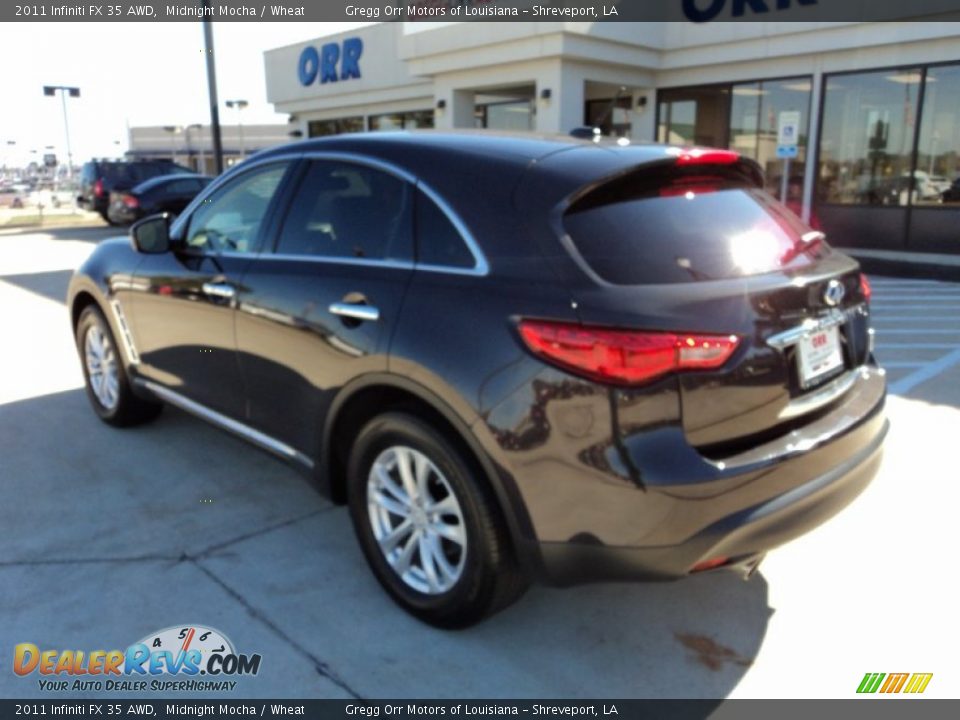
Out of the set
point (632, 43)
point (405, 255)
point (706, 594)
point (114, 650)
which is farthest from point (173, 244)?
point (632, 43)

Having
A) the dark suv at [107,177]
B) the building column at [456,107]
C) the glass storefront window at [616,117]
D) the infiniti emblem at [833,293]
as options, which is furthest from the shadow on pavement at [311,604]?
the dark suv at [107,177]

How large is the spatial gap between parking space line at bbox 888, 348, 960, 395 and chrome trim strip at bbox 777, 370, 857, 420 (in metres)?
3.20

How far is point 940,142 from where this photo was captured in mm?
12891

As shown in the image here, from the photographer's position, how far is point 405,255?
290 centimetres

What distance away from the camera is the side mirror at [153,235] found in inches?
163

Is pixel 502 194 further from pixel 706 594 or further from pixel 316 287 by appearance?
pixel 706 594

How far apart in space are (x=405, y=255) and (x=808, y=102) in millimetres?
13460

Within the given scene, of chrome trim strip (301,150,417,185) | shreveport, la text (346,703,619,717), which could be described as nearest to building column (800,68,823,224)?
chrome trim strip (301,150,417,185)

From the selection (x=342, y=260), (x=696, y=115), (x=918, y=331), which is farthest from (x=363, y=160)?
(x=696, y=115)

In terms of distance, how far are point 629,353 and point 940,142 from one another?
13.2 m

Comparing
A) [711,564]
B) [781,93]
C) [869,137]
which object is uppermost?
[781,93]

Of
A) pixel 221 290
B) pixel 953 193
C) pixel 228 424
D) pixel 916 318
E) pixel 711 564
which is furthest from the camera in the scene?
pixel 953 193

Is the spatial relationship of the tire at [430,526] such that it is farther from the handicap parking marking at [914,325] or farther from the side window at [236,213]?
the handicap parking marking at [914,325]

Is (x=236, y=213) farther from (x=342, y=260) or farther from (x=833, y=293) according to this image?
(x=833, y=293)
